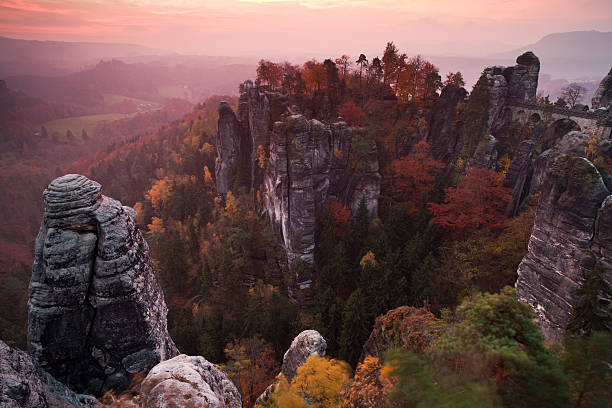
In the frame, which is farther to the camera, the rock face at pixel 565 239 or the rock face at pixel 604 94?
the rock face at pixel 604 94

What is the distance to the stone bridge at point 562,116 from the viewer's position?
29.4m

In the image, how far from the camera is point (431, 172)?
3738cm

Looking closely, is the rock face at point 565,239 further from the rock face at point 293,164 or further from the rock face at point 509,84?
the rock face at point 509,84

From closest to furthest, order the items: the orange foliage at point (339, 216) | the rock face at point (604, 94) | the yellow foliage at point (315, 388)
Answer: the yellow foliage at point (315, 388) < the orange foliage at point (339, 216) < the rock face at point (604, 94)

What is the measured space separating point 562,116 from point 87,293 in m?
43.2

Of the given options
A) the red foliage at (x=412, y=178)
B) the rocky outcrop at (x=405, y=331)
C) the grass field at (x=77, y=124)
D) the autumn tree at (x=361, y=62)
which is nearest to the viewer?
the rocky outcrop at (x=405, y=331)

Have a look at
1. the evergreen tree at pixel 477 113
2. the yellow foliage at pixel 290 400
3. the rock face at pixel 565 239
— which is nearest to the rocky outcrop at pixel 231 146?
the evergreen tree at pixel 477 113

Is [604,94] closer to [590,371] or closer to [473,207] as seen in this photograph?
[473,207]

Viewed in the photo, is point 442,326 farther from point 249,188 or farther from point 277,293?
point 249,188

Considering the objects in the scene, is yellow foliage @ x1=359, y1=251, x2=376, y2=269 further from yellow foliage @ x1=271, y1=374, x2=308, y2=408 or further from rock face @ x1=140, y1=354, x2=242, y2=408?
rock face @ x1=140, y1=354, x2=242, y2=408

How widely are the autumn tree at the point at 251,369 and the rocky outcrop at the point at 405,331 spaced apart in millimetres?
9365

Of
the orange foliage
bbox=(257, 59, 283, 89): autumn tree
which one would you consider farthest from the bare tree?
bbox=(257, 59, 283, 89): autumn tree

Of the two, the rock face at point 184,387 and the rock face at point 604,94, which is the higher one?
the rock face at point 604,94

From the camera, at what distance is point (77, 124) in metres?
149
